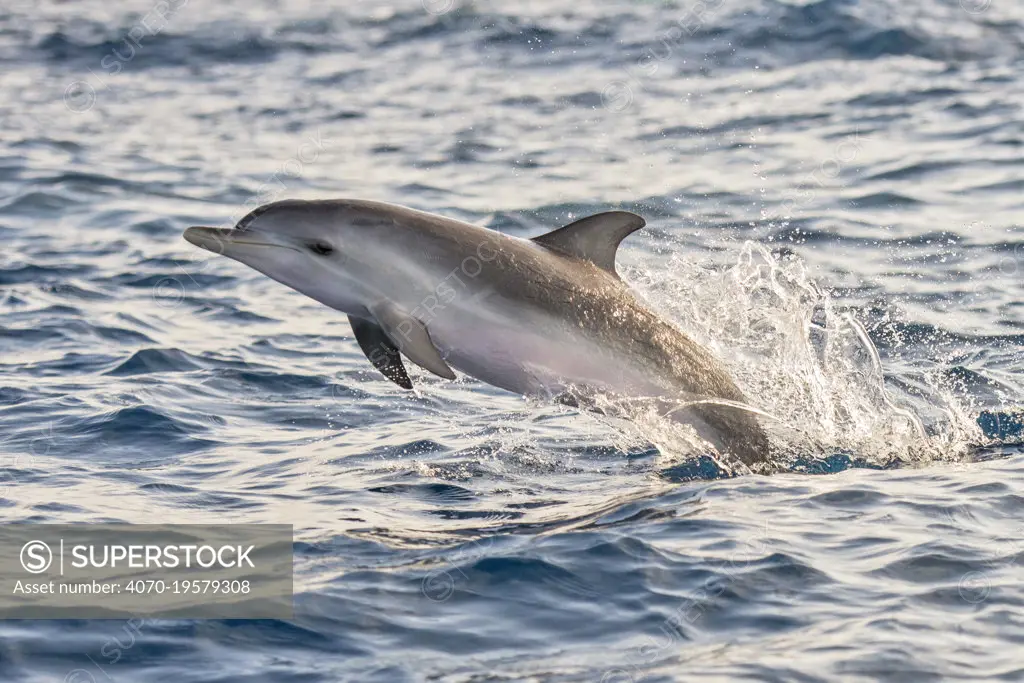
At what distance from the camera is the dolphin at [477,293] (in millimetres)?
7535

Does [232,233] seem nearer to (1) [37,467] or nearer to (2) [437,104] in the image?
(1) [37,467]

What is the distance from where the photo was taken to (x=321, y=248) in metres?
7.55

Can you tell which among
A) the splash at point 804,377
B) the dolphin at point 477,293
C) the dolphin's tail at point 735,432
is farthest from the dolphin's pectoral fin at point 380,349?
the dolphin's tail at point 735,432

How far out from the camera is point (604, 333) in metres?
7.74

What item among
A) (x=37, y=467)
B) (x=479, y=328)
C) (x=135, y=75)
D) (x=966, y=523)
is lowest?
(x=966, y=523)

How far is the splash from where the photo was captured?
8.62 m

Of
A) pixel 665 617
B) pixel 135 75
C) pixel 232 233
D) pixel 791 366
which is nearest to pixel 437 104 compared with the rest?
pixel 135 75

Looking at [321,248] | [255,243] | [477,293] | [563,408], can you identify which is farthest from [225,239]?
[563,408]

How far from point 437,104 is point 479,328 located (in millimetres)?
14510
